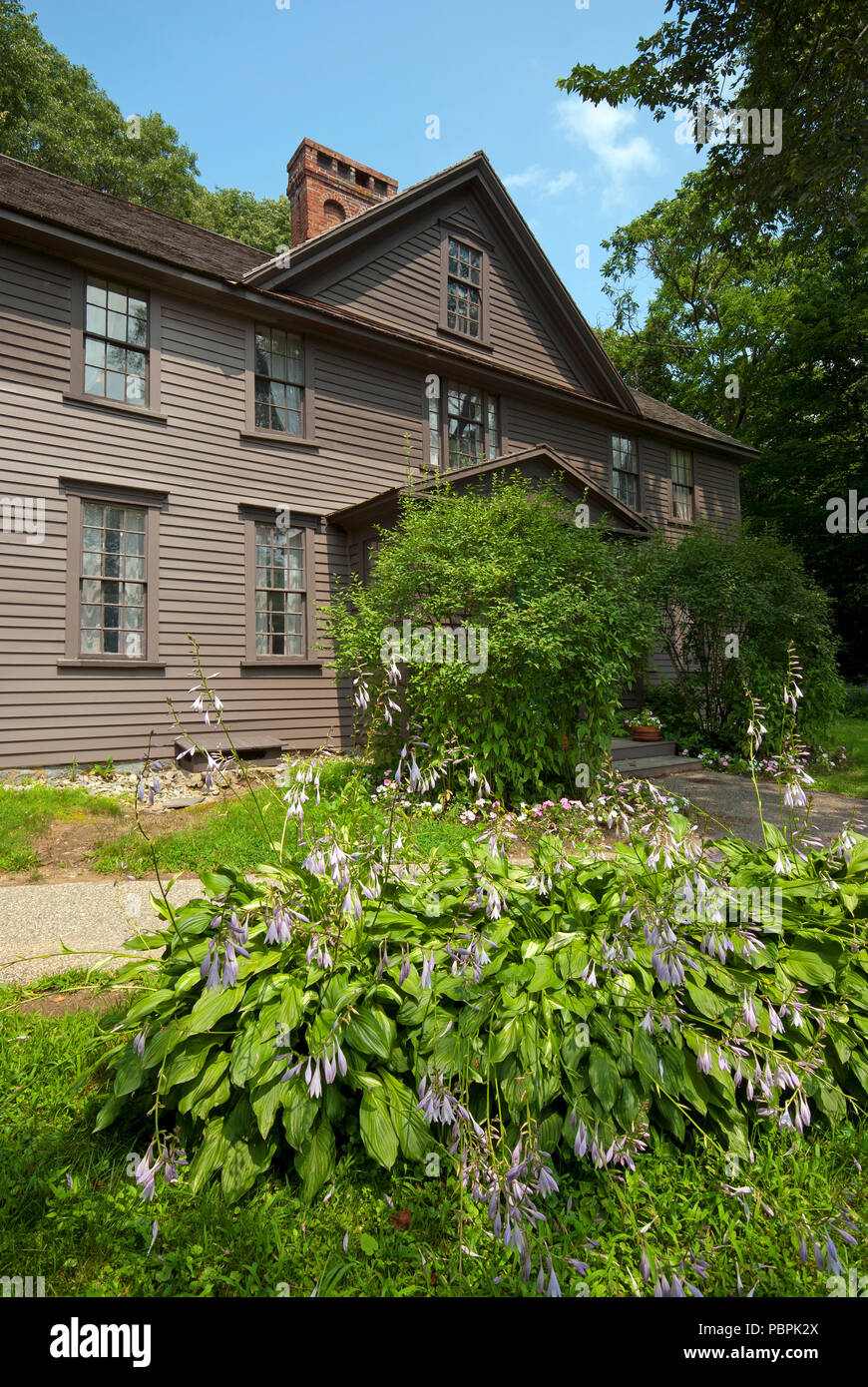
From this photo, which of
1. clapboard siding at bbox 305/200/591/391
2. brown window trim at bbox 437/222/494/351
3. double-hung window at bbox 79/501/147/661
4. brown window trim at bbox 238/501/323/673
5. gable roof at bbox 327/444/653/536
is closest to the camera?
double-hung window at bbox 79/501/147/661

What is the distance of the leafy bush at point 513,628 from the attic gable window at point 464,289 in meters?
7.32

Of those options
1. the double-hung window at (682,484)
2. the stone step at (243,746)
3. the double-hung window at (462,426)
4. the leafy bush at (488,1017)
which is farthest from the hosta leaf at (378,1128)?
the double-hung window at (682,484)

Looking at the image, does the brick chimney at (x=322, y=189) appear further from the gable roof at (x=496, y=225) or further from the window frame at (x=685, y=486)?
Answer: the window frame at (x=685, y=486)

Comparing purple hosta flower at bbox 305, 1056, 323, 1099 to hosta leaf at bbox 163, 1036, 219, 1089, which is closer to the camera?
purple hosta flower at bbox 305, 1056, 323, 1099

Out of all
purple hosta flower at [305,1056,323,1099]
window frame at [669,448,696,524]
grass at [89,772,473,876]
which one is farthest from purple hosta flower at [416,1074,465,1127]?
window frame at [669,448,696,524]

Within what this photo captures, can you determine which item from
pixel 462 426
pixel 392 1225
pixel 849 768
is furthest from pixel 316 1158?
pixel 462 426

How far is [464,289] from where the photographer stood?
14.3 m

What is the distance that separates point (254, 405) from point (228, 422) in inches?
25.0

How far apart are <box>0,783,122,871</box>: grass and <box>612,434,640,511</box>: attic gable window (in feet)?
46.0

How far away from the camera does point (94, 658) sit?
9438mm

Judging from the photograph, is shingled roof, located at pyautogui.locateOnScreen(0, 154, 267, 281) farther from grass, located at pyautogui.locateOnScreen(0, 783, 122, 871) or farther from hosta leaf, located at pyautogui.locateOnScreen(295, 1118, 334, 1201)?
hosta leaf, located at pyautogui.locateOnScreen(295, 1118, 334, 1201)

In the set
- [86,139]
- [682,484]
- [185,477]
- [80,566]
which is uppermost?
[86,139]

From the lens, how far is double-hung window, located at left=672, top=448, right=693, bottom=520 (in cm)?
1870

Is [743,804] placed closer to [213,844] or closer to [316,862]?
[213,844]
